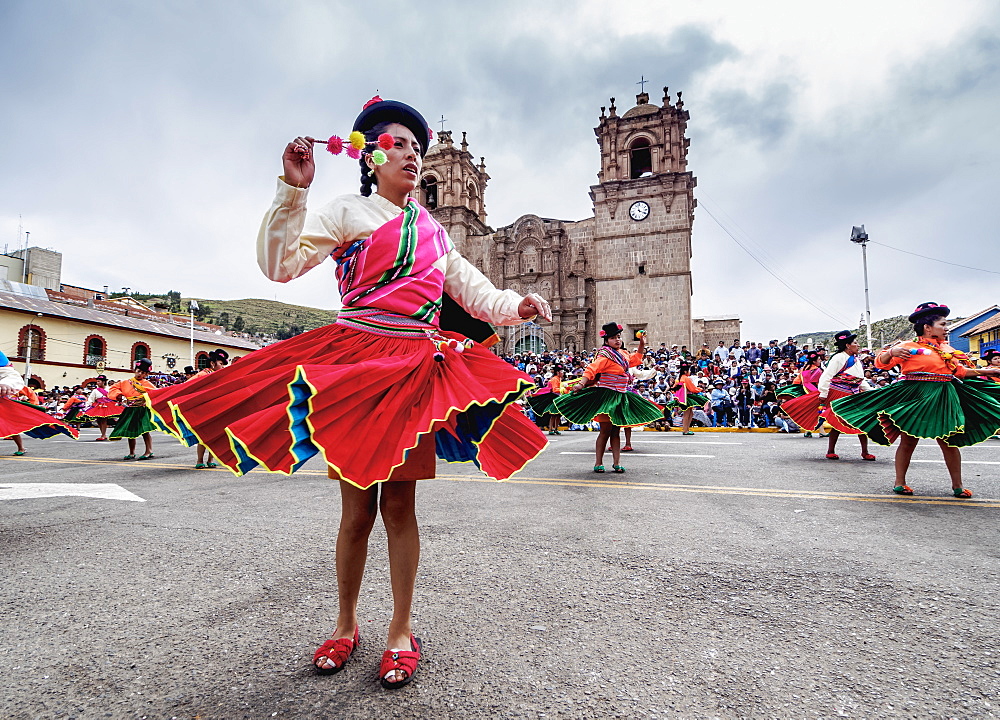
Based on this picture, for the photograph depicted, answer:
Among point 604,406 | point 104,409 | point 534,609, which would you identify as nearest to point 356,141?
point 534,609

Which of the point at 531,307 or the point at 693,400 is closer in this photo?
the point at 531,307

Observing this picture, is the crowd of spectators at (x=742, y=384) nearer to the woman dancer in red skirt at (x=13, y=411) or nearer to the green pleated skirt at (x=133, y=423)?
the green pleated skirt at (x=133, y=423)

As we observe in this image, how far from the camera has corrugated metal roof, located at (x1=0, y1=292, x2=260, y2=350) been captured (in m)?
32.6

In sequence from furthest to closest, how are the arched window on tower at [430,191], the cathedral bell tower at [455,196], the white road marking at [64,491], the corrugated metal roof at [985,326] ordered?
the arched window on tower at [430,191]
the cathedral bell tower at [455,196]
the corrugated metal roof at [985,326]
the white road marking at [64,491]

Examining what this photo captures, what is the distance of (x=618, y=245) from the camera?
1554 inches

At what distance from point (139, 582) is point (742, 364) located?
21.0 metres

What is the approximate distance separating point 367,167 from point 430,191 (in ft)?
157

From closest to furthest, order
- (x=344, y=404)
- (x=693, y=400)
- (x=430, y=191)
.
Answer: (x=344, y=404), (x=693, y=400), (x=430, y=191)

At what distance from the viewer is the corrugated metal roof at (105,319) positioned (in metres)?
32.6

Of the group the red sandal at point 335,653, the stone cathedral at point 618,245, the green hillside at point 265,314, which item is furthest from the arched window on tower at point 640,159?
the green hillside at point 265,314

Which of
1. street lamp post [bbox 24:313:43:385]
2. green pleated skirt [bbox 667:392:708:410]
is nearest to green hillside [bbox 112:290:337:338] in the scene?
street lamp post [bbox 24:313:43:385]

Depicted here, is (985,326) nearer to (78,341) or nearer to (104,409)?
(104,409)

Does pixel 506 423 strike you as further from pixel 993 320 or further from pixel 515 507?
pixel 993 320

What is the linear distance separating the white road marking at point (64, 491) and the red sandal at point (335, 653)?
4.53 metres
